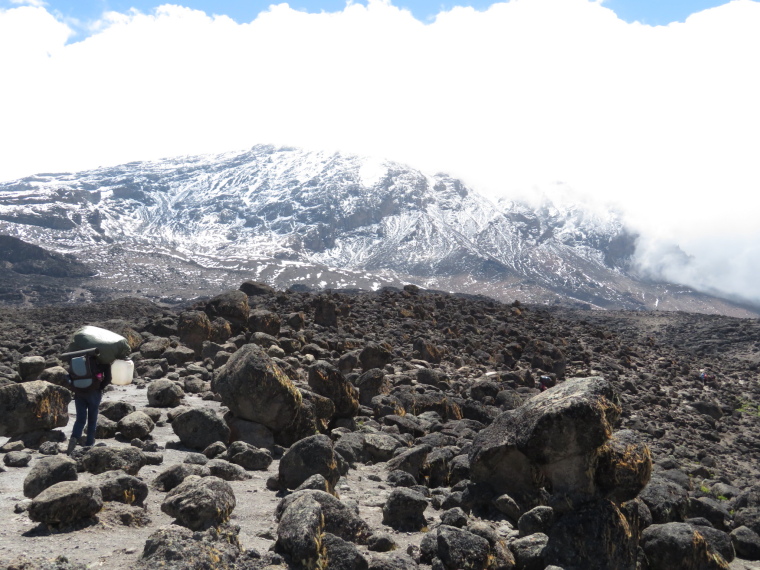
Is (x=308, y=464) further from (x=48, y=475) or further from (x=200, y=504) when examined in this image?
(x=48, y=475)

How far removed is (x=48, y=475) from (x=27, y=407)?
2.63m

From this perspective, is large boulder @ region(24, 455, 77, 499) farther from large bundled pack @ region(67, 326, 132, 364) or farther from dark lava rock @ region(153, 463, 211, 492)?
large bundled pack @ region(67, 326, 132, 364)

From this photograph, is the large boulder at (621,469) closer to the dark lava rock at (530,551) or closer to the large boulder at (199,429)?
the dark lava rock at (530,551)

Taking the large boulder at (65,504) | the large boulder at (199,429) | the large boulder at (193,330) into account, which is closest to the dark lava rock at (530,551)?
the large boulder at (65,504)

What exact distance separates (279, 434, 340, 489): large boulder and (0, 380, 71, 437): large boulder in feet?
11.3

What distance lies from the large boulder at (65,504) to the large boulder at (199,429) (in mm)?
3464

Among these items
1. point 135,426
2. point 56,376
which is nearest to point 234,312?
point 56,376

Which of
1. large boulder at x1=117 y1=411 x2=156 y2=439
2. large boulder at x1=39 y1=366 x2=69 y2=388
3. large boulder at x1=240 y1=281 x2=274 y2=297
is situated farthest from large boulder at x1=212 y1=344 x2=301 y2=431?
large boulder at x1=240 y1=281 x2=274 y2=297

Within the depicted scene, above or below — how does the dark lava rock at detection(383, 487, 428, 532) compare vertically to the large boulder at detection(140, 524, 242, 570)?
below

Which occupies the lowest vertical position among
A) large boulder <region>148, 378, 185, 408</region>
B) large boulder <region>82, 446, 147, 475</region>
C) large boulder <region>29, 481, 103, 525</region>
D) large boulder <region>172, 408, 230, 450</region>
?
large boulder <region>148, 378, 185, 408</region>

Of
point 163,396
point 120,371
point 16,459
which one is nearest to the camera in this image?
point 16,459

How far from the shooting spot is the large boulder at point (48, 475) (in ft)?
19.9

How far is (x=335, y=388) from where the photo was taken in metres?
11.9

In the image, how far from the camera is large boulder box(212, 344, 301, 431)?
958 cm
